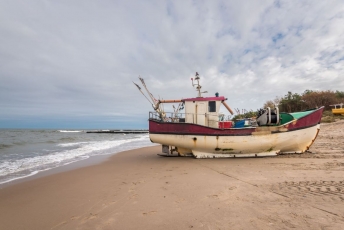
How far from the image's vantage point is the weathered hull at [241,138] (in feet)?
30.6

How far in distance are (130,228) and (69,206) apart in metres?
1.91

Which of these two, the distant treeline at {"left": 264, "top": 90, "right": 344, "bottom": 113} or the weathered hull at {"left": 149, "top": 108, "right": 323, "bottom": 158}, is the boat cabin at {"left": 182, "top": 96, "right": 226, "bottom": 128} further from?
the distant treeline at {"left": 264, "top": 90, "right": 344, "bottom": 113}

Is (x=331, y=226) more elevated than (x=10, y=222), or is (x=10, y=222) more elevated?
(x=331, y=226)

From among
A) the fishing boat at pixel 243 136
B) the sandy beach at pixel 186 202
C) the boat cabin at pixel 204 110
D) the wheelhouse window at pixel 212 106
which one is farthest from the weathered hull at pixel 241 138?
the sandy beach at pixel 186 202

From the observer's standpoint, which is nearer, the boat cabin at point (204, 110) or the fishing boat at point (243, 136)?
the fishing boat at point (243, 136)

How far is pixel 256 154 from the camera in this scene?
9.52 meters

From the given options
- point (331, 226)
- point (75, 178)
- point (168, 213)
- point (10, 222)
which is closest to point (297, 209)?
point (331, 226)

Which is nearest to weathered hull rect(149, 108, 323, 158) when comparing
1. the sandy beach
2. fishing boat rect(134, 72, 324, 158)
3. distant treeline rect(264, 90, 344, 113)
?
fishing boat rect(134, 72, 324, 158)

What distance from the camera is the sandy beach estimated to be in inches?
121

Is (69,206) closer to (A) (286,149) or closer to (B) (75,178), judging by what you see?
(B) (75,178)

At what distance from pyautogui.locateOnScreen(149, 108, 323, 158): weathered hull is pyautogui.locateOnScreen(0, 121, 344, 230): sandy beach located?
316 centimetres

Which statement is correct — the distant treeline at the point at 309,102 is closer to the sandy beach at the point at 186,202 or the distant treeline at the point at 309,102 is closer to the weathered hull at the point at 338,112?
the weathered hull at the point at 338,112

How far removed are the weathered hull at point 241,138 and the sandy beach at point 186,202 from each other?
3161 millimetres

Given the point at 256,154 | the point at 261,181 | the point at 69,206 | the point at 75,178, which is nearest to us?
the point at 69,206
